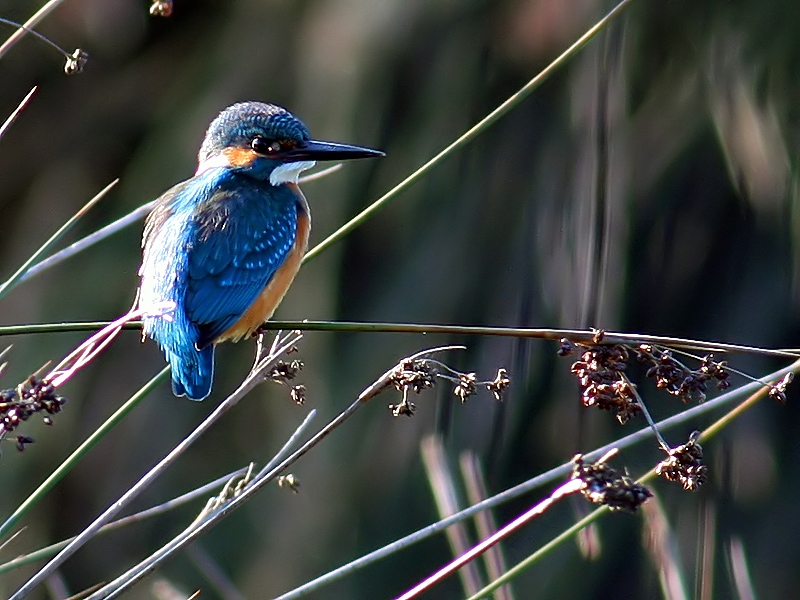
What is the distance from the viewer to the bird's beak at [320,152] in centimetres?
294

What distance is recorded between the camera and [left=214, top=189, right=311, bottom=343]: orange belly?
2738 millimetres

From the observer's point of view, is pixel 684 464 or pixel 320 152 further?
pixel 320 152

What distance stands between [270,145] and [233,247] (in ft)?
1.38

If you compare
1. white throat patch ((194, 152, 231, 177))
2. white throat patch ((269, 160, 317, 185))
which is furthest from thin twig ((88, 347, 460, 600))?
white throat patch ((194, 152, 231, 177))

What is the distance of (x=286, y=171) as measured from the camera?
3.07 m

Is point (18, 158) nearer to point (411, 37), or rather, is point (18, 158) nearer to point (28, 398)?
point (411, 37)

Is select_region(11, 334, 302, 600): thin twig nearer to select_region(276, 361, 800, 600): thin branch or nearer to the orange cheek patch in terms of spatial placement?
select_region(276, 361, 800, 600): thin branch

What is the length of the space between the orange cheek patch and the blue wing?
→ 63mm

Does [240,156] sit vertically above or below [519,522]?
above

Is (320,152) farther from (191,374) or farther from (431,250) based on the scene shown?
(431,250)

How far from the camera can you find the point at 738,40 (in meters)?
3.55

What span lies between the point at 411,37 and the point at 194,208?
1.39 meters

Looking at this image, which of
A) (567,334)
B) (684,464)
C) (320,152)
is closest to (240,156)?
(320,152)

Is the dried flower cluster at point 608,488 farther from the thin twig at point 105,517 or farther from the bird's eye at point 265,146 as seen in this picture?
the bird's eye at point 265,146
